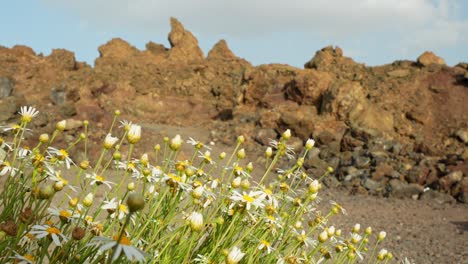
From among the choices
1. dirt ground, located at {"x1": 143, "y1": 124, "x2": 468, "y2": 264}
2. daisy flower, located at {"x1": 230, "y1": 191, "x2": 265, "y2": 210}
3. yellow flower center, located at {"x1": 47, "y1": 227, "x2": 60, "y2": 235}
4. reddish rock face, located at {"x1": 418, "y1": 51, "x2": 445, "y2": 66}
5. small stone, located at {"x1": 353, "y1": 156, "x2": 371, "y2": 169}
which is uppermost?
reddish rock face, located at {"x1": 418, "y1": 51, "x2": 445, "y2": 66}

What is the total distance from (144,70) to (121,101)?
3.00 meters

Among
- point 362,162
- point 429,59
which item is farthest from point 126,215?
point 429,59

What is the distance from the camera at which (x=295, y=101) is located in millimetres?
14719

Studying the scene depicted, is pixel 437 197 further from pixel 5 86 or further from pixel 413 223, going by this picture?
pixel 5 86

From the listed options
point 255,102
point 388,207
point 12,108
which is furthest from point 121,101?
point 388,207

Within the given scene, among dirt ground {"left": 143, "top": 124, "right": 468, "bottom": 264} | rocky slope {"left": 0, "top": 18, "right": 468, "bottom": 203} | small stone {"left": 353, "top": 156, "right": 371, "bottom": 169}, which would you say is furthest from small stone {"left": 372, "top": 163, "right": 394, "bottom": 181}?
dirt ground {"left": 143, "top": 124, "right": 468, "bottom": 264}

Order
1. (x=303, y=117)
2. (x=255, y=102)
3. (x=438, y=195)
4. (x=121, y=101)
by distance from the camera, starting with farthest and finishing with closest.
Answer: (x=121, y=101) < (x=255, y=102) < (x=303, y=117) < (x=438, y=195)

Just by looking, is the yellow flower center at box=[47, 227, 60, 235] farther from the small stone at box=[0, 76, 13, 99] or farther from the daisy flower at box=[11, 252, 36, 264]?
the small stone at box=[0, 76, 13, 99]

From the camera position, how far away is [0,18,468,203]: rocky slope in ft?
32.4

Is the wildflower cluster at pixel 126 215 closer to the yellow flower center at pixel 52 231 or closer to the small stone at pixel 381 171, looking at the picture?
the yellow flower center at pixel 52 231

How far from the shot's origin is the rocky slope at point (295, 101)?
389 inches

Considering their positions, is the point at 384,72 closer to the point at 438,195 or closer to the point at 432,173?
the point at 432,173

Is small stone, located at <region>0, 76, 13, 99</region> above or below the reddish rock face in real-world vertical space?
below

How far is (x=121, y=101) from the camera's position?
18938mm
